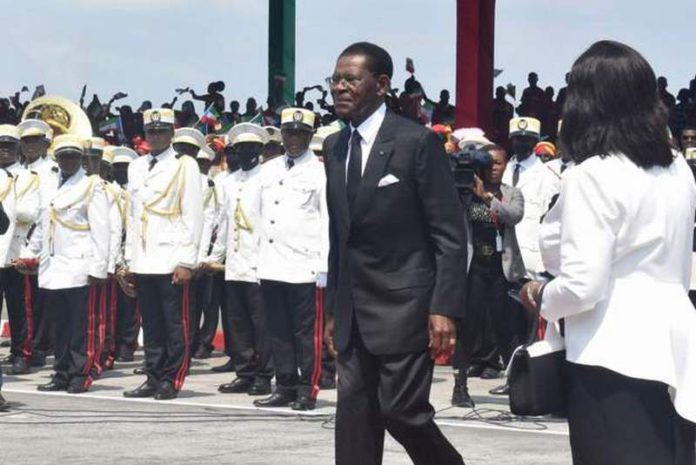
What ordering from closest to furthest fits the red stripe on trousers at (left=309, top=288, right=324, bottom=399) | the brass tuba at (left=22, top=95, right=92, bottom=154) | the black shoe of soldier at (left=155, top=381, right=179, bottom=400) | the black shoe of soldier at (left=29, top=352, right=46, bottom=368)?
the red stripe on trousers at (left=309, top=288, right=324, bottom=399)
the black shoe of soldier at (left=155, top=381, right=179, bottom=400)
the black shoe of soldier at (left=29, top=352, right=46, bottom=368)
the brass tuba at (left=22, top=95, right=92, bottom=154)

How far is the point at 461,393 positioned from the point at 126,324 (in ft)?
17.3

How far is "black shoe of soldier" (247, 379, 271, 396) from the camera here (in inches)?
521

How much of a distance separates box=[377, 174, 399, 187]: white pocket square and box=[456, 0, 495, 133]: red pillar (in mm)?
10915

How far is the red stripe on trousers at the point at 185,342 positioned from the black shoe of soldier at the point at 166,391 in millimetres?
51

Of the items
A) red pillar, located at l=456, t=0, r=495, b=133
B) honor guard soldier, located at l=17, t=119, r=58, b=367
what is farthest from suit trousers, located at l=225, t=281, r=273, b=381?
red pillar, located at l=456, t=0, r=495, b=133

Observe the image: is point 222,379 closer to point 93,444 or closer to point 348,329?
point 93,444

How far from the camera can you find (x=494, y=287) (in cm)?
1259

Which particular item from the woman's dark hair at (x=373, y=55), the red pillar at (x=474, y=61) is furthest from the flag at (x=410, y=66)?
the woman's dark hair at (x=373, y=55)

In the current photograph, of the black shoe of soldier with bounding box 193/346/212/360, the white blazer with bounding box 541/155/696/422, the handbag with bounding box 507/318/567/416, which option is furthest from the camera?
the black shoe of soldier with bounding box 193/346/212/360

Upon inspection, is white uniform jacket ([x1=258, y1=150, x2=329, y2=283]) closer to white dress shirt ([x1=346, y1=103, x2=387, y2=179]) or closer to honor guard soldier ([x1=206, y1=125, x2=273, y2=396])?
honor guard soldier ([x1=206, y1=125, x2=273, y2=396])

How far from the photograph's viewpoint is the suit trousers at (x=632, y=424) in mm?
4902

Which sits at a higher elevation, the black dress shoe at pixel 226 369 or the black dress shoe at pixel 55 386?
the black dress shoe at pixel 226 369

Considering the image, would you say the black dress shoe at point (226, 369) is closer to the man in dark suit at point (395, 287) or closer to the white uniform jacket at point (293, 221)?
the white uniform jacket at point (293, 221)

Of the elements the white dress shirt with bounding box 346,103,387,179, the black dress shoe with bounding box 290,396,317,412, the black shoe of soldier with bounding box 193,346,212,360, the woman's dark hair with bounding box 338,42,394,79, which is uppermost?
the woman's dark hair with bounding box 338,42,394,79
